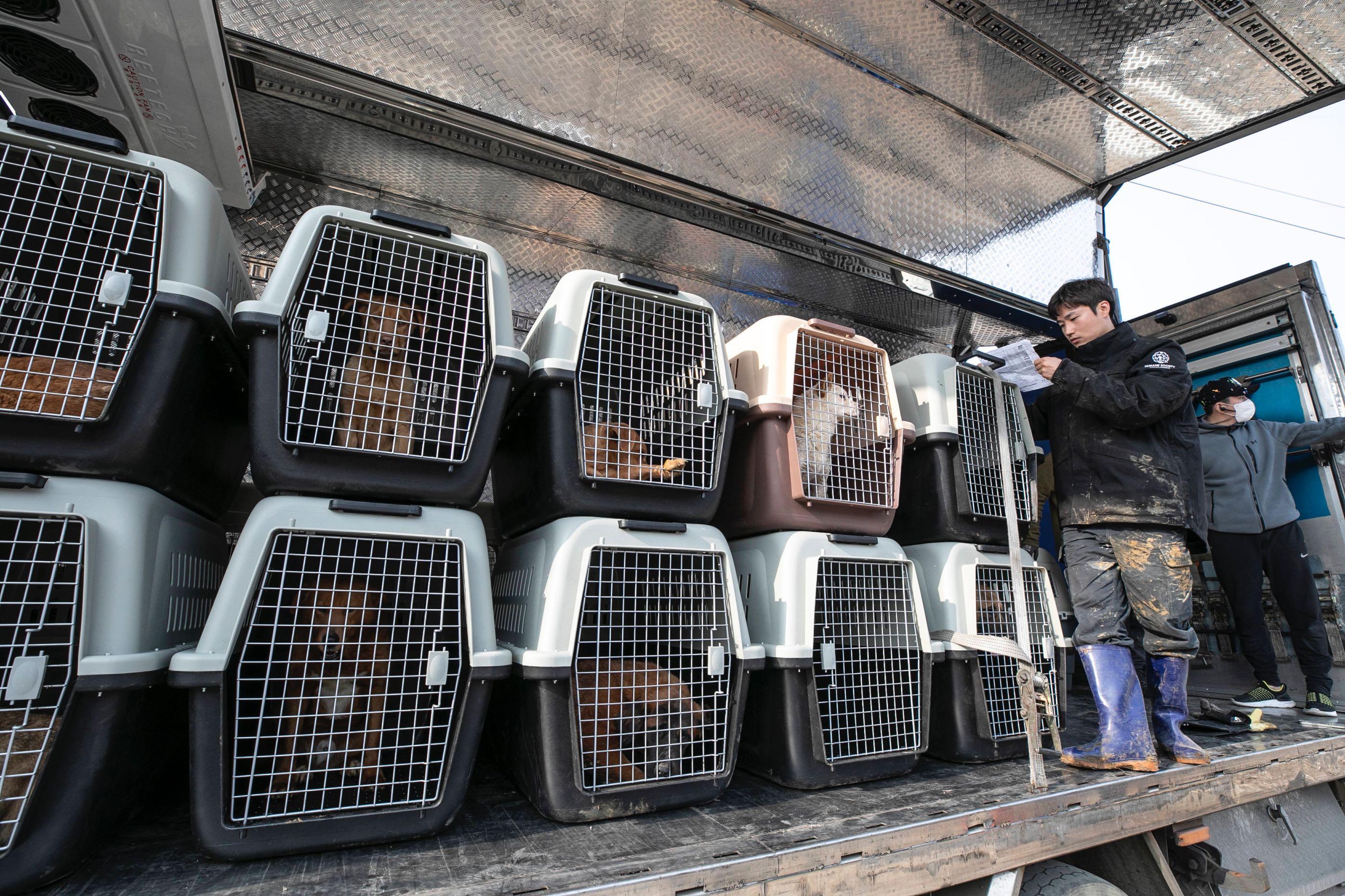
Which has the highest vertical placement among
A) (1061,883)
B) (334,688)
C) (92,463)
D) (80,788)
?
(92,463)

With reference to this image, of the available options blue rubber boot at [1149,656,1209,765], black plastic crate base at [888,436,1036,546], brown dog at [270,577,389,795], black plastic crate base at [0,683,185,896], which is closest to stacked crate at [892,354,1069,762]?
black plastic crate base at [888,436,1036,546]

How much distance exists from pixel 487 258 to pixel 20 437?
2.74ft

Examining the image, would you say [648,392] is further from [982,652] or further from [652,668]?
[982,652]

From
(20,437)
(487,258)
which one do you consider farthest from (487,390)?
(20,437)

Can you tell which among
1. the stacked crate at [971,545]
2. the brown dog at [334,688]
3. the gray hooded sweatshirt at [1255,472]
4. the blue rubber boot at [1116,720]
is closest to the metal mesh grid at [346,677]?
the brown dog at [334,688]

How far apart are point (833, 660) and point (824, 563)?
228 millimetres

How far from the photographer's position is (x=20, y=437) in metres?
0.96

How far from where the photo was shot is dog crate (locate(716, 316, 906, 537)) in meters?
1.61

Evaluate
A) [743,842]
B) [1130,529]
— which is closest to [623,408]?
[743,842]

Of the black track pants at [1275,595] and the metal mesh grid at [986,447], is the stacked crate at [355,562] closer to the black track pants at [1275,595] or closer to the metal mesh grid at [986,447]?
the metal mesh grid at [986,447]

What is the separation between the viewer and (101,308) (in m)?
1.07

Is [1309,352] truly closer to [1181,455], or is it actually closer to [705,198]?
[1181,455]

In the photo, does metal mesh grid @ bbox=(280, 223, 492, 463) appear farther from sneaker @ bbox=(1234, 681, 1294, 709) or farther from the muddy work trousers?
sneaker @ bbox=(1234, 681, 1294, 709)

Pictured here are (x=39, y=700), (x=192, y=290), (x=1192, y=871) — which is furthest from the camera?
(x=1192, y=871)
